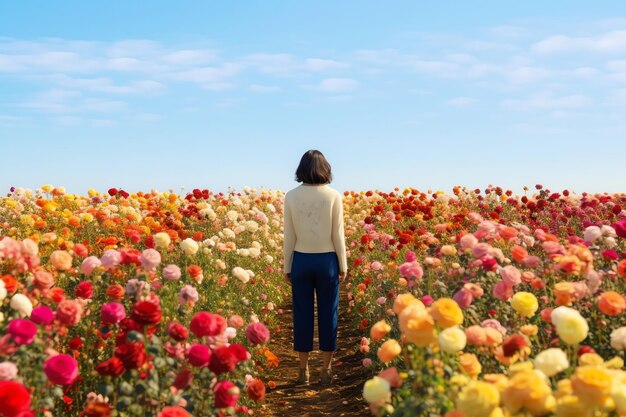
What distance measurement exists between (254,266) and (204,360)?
19.7ft

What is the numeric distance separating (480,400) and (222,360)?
5.13ft

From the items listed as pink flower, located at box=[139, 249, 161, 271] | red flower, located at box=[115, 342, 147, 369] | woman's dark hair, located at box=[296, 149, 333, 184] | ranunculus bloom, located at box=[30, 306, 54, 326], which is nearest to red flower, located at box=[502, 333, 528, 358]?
red flower, located at box=[115, 342, 147, 369]

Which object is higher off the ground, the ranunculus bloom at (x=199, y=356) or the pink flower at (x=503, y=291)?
the pink flower at (x=503, y=291)

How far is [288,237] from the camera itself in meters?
6.37

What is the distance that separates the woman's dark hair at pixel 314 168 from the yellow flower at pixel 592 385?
3963 millimetres

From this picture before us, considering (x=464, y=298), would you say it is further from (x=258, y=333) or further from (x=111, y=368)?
(x=111, y=368)

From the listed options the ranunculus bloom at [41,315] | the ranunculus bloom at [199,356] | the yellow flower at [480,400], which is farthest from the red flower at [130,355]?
the yellow flower at [480,400]

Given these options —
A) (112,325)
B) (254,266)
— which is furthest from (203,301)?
(254,266)

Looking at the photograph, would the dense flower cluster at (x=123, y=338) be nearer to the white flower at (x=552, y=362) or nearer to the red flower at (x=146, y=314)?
the red flower at (x=146, y=314)

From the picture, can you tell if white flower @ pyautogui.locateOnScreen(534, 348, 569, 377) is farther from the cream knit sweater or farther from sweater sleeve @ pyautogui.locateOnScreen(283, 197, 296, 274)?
sweater sleeve @ pyautogui.locateOnScreen(283, 197, 296, 274)

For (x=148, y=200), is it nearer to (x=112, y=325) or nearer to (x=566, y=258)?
(x=112, y=325)

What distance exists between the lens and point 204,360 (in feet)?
11.8

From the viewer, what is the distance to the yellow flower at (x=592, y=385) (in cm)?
248

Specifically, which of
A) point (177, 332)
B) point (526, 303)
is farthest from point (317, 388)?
point (526, 303)
